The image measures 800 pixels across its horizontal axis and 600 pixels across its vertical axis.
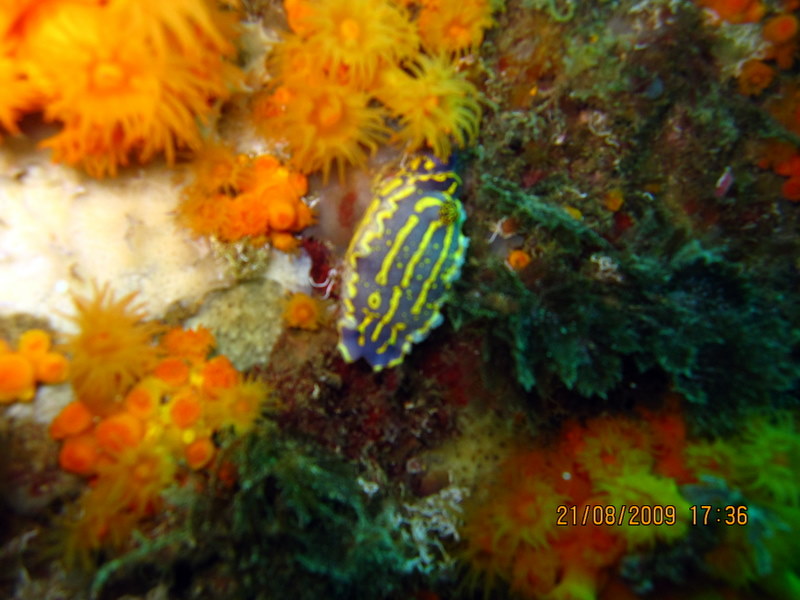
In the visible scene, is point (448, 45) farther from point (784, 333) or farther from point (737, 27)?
point (784, 333)

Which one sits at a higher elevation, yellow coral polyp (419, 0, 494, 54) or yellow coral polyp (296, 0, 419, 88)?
yellow coral polyp (419, 0, 494, 54)

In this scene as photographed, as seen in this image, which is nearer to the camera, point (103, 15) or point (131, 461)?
point (103, 15)

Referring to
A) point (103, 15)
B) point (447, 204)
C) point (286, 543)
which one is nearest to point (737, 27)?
point (447, 204)

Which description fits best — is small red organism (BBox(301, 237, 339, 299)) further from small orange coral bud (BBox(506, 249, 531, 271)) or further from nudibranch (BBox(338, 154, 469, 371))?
small orange coral bud (BBox(506, 249, 531, 271))

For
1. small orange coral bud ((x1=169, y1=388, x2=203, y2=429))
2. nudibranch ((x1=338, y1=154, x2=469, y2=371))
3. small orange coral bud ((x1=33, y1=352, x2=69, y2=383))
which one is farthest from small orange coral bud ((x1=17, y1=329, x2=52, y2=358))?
nudibranch ((x1=338, y1=154, x2=469, y2=371))

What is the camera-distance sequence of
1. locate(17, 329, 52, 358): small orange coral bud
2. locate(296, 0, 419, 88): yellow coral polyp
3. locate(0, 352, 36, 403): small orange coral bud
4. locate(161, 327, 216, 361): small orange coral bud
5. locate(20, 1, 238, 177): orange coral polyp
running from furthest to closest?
locate(161, 327, 216, 361): small orange coral bud → locate(296, 0, 419, 88): yellow coral polyp → locate(17, 329, 52, 358): small orange coral bud → locate(0, 352, 36, 403): small orange coral bud → locate(20, 1, 238, 177): orange coral polyp

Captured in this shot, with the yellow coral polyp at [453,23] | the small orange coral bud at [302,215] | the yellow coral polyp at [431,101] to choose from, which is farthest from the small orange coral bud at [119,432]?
the yellow coral polyp at [453,23]
